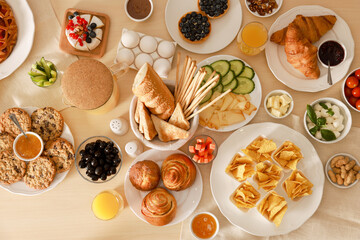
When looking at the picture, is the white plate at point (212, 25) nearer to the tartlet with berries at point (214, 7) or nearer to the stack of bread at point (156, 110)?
the tartlet with berries at point (214, 7)

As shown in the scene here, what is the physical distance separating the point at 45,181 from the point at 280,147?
1.04m

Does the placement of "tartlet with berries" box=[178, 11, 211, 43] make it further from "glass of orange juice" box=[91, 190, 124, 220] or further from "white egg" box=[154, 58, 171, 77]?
"glass of orange juice" box=[91, 190, 124, 220]

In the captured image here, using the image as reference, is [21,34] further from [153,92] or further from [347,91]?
[347,91]

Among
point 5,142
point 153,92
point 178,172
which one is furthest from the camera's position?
point 5,142

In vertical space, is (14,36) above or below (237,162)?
above

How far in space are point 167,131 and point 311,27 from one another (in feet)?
2.62

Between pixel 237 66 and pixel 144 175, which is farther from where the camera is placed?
pixel 237 66

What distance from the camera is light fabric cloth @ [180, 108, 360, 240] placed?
4.81ft

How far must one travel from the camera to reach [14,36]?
4.90 ft

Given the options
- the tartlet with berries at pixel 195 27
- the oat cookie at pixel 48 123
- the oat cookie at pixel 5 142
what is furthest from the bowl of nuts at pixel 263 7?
the oat cookie at pixel 5 142

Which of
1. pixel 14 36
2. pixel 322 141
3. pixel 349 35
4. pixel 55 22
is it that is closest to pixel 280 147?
pixel 322 141

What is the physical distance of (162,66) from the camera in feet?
4.80

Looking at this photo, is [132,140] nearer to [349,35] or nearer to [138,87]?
[138,87]

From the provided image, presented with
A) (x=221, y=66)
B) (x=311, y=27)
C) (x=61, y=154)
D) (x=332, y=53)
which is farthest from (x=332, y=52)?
(x=61, y=154)
